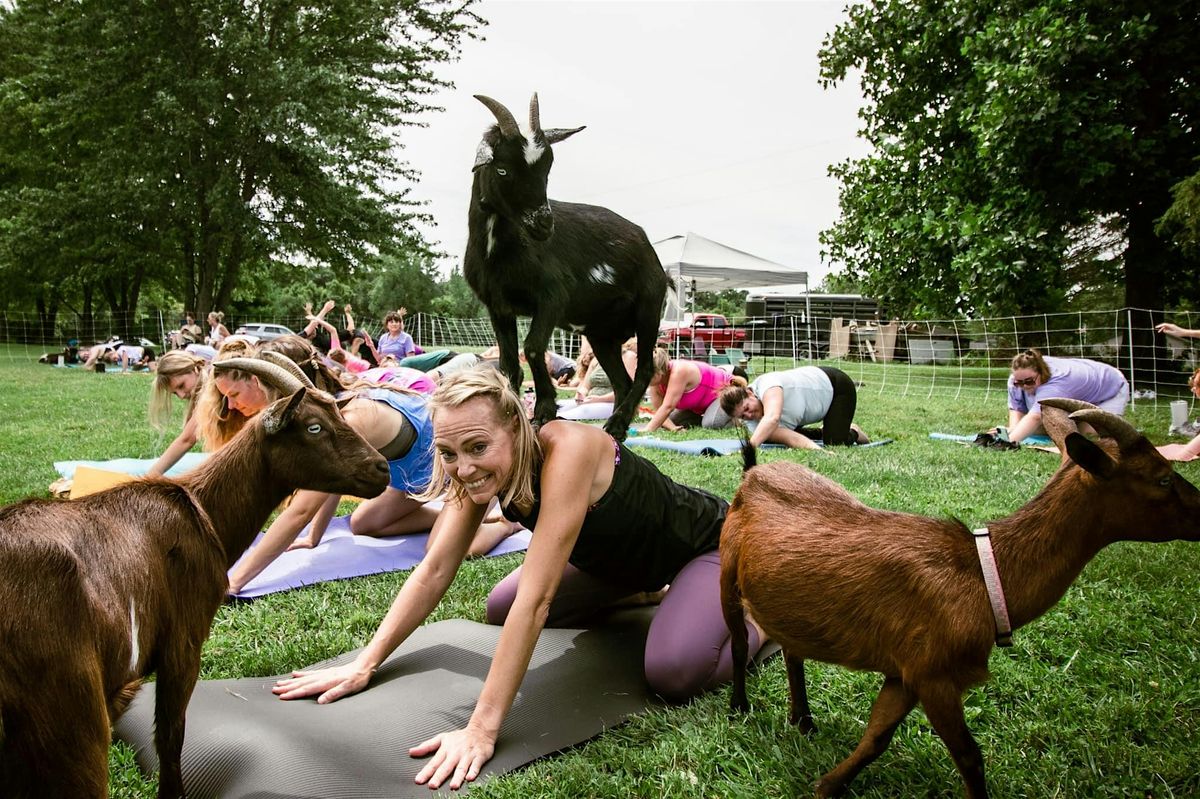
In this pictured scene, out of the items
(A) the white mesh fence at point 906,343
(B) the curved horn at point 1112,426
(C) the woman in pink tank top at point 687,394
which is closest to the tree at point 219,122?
(A) the white mesh fence at point 906,343

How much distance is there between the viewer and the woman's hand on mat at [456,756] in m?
2.45

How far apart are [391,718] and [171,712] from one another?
78cm

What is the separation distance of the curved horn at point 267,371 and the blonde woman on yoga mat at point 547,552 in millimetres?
562

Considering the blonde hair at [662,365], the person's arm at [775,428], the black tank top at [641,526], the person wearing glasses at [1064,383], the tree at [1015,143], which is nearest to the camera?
the black tank top at [641,526]

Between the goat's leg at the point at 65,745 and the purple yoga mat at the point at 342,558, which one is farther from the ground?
the goat's leg at the point at 65,745

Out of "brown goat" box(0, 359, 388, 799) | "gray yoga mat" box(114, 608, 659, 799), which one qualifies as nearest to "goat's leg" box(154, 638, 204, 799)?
"brown goat" box(0, 359, 388, 799)

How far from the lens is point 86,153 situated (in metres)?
26.8

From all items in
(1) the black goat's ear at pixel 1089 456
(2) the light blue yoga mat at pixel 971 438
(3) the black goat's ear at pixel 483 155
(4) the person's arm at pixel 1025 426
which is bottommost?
(2) the light blue yoga mat at pixel 971 438

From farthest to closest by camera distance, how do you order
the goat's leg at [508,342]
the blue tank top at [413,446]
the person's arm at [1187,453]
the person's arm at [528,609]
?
1. the person's arm at [1187,453]
2. the blue tank top at [413,446]
3. the person's arm at [528,609]
4. the goat's leg at [508,342]

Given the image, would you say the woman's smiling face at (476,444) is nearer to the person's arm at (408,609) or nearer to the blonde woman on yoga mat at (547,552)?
the blonde woman on yoga mat at (547,552)

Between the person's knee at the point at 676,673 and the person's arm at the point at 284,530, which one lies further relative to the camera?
the person's arm at the point at 284,530

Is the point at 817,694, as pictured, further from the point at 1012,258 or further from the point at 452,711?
the point at 1012,258

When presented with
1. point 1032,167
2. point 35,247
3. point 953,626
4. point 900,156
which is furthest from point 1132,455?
point 35,247

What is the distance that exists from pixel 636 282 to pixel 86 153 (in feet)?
104
